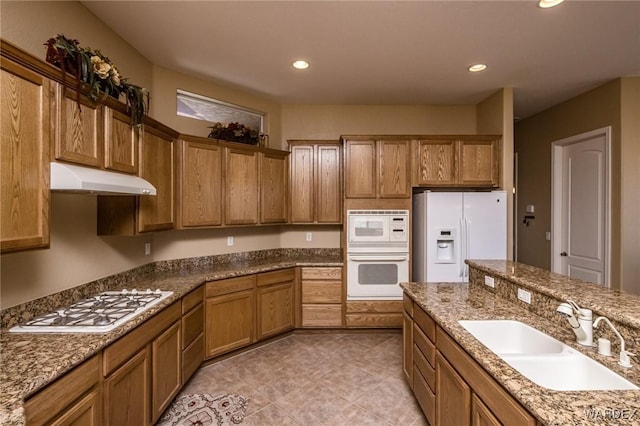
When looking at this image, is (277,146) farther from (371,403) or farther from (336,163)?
(371,403)

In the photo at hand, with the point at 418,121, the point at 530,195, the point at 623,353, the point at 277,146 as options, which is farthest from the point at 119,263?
the point at 530,195

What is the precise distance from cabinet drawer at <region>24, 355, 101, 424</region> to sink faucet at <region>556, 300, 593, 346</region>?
84.5 inches

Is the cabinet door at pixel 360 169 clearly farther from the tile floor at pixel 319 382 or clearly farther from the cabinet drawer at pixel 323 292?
the tile floor at pixel 319 382

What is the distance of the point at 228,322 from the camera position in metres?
3.02

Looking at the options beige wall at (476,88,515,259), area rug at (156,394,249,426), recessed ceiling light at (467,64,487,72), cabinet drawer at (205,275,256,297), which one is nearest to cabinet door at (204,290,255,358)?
cabinet drawer at (205,275,256,297)

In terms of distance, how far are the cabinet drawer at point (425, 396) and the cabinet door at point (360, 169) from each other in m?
2.00

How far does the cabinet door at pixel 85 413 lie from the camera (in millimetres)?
1262

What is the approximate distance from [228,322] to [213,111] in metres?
2.40

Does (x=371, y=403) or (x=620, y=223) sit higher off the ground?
(x=620, y=223)

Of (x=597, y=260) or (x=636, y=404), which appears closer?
(x=636, y=404)

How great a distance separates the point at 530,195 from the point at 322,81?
3.56m

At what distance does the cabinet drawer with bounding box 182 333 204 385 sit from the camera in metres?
2.45

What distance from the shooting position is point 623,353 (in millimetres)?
1249

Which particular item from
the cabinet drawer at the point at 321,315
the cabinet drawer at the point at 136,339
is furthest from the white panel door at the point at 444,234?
the cabinet drawer at the point at 136,339
